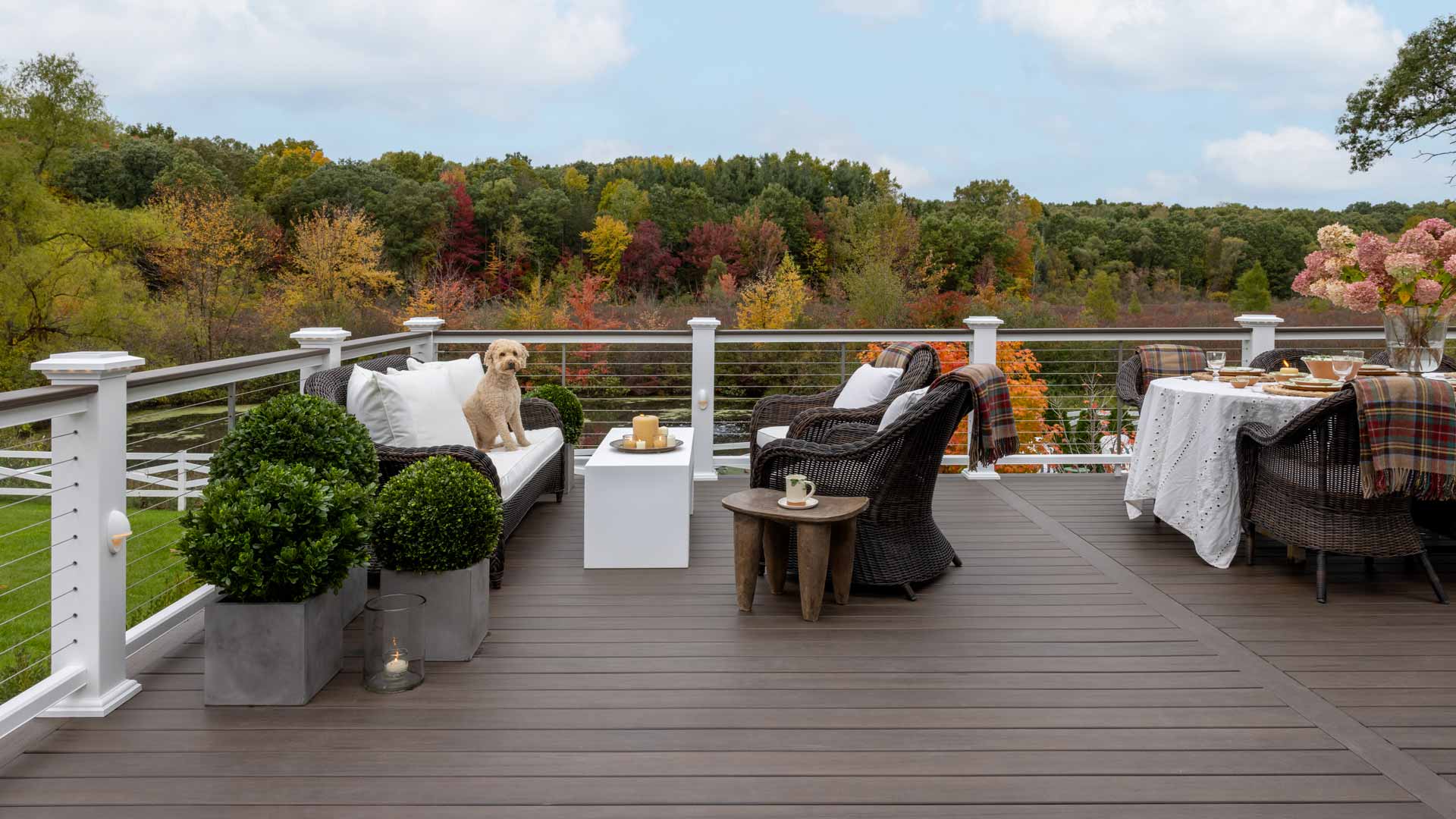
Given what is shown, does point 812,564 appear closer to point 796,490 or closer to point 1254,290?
point 796,490

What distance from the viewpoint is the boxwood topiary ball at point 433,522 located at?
2773 mm

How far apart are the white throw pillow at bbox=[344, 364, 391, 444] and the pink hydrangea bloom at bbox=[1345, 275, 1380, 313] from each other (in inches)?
157

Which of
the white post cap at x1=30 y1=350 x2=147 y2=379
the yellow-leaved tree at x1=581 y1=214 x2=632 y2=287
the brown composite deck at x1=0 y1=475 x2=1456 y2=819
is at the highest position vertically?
the yellow-leaved tree at x1=581 y1=214 x2=632 y2=287

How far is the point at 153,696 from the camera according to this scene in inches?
101

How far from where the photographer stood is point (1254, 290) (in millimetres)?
20203

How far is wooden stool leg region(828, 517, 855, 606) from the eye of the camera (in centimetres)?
342

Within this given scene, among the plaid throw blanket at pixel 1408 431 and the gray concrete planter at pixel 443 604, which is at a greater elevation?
the plaid throw blanket at pixel 1408 431

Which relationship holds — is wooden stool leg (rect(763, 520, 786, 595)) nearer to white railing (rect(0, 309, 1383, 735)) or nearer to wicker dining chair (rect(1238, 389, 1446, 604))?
white railing (rect(0, 309, 1383, 735))

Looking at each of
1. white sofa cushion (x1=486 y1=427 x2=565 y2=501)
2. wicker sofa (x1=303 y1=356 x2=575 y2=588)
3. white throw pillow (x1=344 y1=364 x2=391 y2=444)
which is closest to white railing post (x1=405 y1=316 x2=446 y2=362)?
wicker sofa (x1=303 y1=356 x2=575 y2=588)

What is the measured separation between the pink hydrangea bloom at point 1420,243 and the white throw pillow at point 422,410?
391 centimetres

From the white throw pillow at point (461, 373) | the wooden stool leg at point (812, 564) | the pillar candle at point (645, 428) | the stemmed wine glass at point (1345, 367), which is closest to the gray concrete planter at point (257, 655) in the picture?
the wooden stool leg at point (812, 564)

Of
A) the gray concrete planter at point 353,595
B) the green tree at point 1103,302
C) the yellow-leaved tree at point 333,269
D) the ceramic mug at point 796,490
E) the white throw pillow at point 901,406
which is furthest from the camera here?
the yellow-leaved tree at point 333,269

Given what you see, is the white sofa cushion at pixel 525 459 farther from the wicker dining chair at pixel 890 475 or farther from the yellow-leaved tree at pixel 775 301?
the yellow-leaved tree at pixel 775 301

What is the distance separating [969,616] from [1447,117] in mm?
19402
